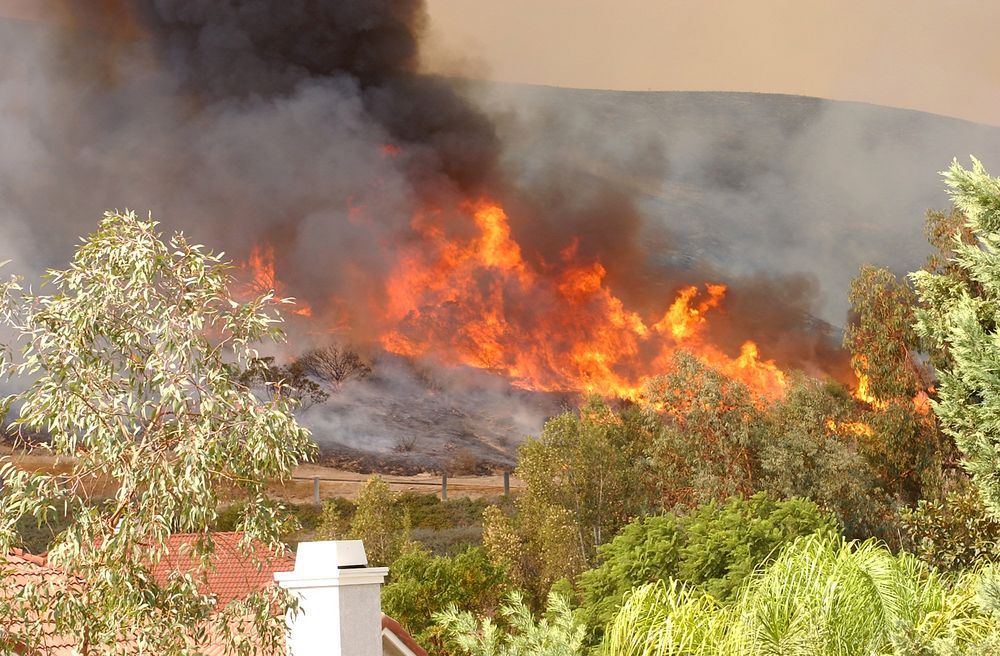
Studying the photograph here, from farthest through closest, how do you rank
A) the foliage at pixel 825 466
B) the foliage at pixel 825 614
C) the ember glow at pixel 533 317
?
the ember glow at pixel 533 317, the foliage at pixel 825 466, the foliage at pixel 825 614

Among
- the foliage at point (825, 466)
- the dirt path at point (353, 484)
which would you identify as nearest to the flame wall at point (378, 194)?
the dirt path at point (353, 484)

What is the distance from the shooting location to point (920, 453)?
3084 centimetres

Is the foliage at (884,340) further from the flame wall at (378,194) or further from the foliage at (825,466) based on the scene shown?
the flame wall at (378,194)

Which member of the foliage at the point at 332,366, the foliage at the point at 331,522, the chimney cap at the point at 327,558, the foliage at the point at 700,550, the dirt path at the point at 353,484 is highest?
the foliage at the point at 332,366

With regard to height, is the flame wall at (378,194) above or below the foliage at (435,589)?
above

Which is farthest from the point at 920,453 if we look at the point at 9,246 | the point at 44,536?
the point at 9,246

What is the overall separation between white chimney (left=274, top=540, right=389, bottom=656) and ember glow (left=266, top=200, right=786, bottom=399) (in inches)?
1246

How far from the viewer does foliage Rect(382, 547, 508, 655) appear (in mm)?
27828

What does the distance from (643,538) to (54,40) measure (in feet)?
81.6

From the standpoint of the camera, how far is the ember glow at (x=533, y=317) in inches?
1533

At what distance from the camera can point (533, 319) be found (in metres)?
40.2

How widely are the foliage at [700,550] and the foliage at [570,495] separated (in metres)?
12.3

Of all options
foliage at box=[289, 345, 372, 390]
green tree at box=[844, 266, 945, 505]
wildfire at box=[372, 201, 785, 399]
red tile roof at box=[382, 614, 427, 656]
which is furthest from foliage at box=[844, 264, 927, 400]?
red tile roof at box=[382, 614, 427, 656]

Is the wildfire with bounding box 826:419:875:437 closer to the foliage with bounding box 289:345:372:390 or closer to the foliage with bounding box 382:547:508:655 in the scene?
the foliage with bounding box 382:547:508:655
